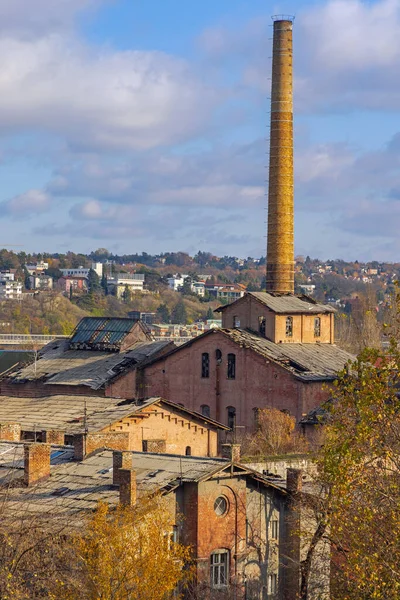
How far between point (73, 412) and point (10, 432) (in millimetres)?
6664

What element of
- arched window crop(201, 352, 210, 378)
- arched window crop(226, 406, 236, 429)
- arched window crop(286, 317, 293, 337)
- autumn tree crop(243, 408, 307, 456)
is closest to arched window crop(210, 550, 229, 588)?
autumn tree crop(243, 408, 307, 456)

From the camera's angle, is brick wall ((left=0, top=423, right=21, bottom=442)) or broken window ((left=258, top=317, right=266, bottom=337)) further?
broken window ((left=258, top=317, right=266, bottom=337))

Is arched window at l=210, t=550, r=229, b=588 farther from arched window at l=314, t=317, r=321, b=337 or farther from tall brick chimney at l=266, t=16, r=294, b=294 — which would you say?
tall brick chimney at l=266, t=16, r=294, b=294

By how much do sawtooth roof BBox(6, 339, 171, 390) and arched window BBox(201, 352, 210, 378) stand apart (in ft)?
11.0

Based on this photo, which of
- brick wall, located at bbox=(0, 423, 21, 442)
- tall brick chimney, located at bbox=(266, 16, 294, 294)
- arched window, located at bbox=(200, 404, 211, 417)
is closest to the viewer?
brick wall, located at bbox=(0, 423, 21, 442)

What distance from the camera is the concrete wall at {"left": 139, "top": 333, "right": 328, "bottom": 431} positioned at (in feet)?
192

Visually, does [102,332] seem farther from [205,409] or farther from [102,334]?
[205,409]

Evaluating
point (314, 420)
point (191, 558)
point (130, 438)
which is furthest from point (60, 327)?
point (191, 558)

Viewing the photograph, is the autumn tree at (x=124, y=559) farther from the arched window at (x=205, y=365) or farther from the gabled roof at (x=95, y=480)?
the arched window at (x=205, y=365)

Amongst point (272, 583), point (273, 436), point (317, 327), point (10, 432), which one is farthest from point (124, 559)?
point (317, 327)

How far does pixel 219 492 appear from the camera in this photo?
32750 mm

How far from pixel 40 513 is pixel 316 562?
7695 millimetres

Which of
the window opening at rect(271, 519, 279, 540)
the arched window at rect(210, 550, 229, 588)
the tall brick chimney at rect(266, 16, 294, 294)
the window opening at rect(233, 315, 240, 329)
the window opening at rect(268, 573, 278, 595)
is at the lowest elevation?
the window opening at rect(268, 573, 278, 595)

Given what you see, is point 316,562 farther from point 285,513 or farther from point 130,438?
point 130,438
